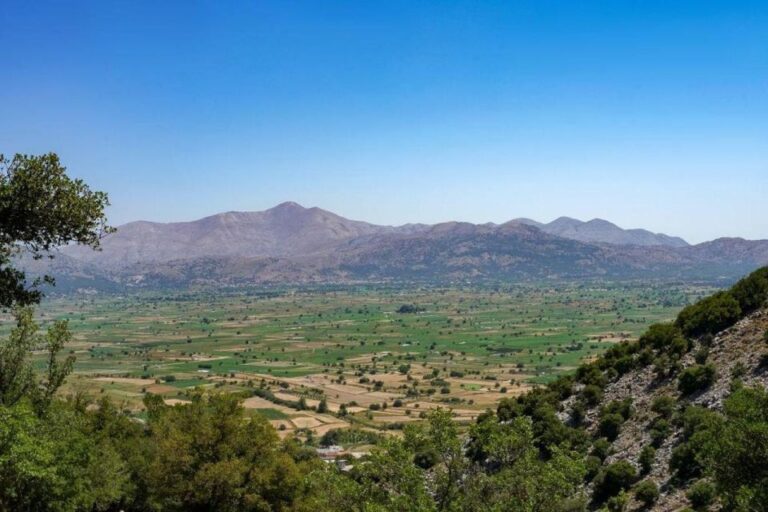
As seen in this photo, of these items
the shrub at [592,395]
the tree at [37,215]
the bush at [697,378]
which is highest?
the tree at [37,215]

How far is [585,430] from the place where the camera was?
1250 inches

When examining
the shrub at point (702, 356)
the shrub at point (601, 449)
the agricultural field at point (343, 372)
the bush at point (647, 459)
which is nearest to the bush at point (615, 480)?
the bush at point (647, 459)

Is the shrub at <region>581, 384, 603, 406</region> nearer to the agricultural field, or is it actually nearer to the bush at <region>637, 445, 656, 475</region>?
the bush at <region>637, 445, 656, 475</region>

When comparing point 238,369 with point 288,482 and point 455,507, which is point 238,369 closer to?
point 288,482

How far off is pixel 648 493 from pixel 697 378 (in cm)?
856

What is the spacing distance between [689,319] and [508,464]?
2515 cm

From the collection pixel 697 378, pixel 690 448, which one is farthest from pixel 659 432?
pixel 697 378

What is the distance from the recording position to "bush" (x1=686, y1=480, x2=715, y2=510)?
802 inches

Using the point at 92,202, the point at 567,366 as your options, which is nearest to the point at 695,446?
the point at 92,202

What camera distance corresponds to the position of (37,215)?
18.7 m

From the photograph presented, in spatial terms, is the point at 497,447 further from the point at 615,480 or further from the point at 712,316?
the point at 712,316

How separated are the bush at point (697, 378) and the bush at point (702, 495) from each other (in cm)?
923

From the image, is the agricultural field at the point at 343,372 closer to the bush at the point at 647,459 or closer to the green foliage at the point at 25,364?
the green foliage at the point at 25,364

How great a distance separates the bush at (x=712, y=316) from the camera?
3478 cm
